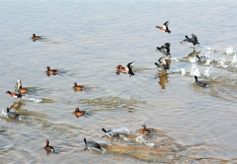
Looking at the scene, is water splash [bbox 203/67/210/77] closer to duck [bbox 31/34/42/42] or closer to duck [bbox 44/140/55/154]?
duck [bbox 44/140/55/154]

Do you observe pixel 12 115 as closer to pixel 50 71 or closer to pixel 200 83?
pixel 50 71

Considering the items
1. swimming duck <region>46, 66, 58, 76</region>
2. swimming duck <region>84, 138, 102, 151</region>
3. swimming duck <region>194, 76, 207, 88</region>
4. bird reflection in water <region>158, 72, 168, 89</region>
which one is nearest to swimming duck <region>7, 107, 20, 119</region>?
swimming duck <region>84, 138, 102, 151</region>

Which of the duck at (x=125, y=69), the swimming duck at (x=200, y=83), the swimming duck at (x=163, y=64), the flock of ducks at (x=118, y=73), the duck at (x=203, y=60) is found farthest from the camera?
the duck at (x=203, y=60)

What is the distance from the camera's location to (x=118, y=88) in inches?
774

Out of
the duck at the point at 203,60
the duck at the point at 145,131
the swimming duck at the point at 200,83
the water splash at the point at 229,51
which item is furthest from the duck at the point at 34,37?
the duck at the point at 145,131

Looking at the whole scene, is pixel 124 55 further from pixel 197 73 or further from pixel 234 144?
pixel 234 144

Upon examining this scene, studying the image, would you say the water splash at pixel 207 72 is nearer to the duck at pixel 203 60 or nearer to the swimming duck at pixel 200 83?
the duck at pixel 203 60

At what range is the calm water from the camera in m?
14.7

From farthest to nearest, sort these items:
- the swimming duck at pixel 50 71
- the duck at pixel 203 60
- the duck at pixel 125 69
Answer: the duck at pixel 203 60, the swimming duck at pixel 50 71, the duck at pixel 125 69

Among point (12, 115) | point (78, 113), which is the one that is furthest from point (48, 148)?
point (12, 115)

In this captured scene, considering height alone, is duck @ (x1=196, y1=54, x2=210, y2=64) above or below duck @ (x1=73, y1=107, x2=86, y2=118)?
above

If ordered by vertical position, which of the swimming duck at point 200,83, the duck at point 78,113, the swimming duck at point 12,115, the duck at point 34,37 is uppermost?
the duck at point 34,37

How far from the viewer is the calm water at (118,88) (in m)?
14.7

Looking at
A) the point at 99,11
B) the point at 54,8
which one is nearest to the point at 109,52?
the point at 99,11
